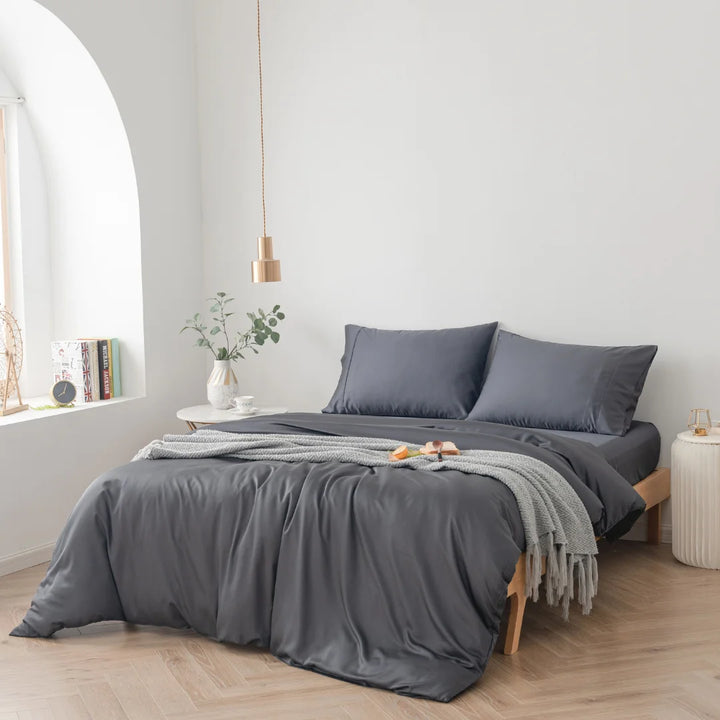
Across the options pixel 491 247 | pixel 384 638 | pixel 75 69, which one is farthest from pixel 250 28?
pixel 384 638

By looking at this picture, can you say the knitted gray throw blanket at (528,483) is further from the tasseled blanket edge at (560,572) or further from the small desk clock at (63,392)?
the small desk clock at (63,392)

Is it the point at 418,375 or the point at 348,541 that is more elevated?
the point at 418,375

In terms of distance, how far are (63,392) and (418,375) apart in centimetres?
174

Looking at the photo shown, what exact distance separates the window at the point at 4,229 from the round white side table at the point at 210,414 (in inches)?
43.4

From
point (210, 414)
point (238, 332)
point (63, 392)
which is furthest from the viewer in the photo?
point (238, 332)

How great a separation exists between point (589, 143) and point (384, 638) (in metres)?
2.64

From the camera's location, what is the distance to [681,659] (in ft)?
10.5

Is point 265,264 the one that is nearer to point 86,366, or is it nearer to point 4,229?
point 86,366

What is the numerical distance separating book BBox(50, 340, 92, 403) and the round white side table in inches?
20.0

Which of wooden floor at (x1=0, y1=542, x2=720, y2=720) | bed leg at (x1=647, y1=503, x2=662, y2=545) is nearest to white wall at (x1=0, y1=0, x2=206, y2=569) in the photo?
wooden floor at (x1=0, y1=542, x2=720, y2=720)

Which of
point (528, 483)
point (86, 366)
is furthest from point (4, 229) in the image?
point (528, 483)

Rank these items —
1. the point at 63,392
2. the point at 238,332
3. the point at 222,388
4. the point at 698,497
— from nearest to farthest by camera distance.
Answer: the point at 698,497 → the point at 63,392 → the point at 222,388 → the point at 238,332

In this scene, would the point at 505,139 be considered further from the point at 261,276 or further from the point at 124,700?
the point at 124,700

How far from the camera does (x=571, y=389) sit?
14.3 feet
